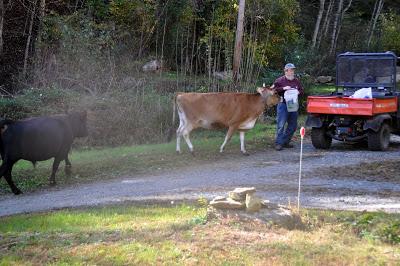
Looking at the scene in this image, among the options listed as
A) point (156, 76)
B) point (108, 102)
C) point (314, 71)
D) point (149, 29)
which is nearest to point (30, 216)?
point (108, 102)

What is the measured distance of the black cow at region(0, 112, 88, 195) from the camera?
11102mm

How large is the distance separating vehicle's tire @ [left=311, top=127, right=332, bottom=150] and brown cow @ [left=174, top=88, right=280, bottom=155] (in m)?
1.25

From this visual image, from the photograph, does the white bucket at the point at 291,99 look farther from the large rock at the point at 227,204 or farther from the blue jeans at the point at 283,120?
the large rock at the point at 227,204

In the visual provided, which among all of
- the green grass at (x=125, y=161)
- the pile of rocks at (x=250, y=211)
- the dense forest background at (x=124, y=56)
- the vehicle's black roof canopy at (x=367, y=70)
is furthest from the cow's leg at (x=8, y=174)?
the vehicle's black roof canopy at (x=367, y=70)

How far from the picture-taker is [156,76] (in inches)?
842

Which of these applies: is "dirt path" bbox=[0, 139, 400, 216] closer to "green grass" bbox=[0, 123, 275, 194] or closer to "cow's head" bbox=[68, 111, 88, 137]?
"green grass" bbox=[0, 123, 275, 194]

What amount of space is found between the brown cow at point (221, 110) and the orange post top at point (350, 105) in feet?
3.36

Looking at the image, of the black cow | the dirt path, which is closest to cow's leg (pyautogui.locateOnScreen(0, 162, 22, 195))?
the black cow

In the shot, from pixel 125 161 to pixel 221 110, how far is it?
2.64 metres

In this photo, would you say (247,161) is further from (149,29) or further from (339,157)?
(149,29)

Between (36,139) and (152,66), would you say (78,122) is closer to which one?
(36,139)

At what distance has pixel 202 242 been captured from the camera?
20.9 ft

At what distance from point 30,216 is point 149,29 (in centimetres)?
1606

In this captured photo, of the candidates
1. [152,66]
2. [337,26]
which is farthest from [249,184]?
[337,26]
